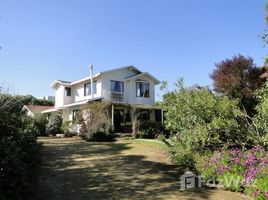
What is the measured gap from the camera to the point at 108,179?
9.48 metres

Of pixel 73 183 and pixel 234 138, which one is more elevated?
pixel 234 138

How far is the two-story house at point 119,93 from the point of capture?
31453 millimetres

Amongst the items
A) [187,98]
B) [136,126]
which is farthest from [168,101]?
[136,126]

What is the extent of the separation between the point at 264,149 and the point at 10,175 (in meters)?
8.20

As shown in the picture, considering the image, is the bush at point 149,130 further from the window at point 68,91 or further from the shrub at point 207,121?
→ the window at point 68,91

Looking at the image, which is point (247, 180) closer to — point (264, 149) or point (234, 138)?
point (264, 149)

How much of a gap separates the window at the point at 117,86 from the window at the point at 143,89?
1902 millimetres

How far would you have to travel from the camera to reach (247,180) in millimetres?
8336

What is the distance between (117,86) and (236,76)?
43.5 feet

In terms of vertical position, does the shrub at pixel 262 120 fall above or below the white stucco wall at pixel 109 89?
below

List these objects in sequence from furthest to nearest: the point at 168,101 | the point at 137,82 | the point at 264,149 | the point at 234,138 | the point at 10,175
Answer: the point at 137,82, the point at 168,101, the point at 234,138, the point at 264,149, the point at 10,175

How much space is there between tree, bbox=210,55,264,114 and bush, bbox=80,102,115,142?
9.50 meters

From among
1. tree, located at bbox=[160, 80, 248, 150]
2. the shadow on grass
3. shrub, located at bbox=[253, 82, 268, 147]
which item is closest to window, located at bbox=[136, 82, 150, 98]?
the shadow on grass

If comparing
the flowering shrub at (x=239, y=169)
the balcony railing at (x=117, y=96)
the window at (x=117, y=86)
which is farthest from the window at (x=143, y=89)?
the flowering shrub at (x=239, y=169)
